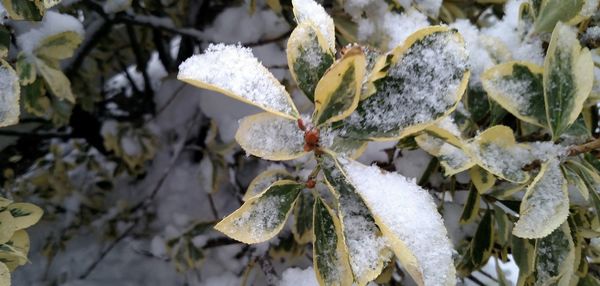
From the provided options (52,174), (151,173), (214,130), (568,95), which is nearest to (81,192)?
(52,174)

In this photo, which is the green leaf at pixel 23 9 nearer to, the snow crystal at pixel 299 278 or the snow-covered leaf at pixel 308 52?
the snow-covered leaf at pixel 308 52

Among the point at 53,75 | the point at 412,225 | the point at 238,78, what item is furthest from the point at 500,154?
the point at 53,75

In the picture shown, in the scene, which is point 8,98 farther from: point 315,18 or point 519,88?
point 519,88

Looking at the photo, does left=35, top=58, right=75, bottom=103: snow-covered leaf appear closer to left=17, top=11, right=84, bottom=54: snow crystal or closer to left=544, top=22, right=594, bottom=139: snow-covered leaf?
left=17, top=11, right=84, bottom=54: snow crystal

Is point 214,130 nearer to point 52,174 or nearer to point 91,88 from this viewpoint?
point 91,88

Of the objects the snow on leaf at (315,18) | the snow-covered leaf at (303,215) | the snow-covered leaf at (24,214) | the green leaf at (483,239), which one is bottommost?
the snow-covered leaf at (303,215)

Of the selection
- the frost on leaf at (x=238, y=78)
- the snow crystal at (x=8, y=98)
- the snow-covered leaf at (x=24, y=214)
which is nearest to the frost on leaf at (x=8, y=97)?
the snow crystal at (x=8, y=98)

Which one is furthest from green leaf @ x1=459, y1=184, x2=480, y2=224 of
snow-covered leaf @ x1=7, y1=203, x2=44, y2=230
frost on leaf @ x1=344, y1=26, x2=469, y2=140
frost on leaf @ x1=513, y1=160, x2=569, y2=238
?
snow-covered leaf @ x1=7, y1=203, x2=44, y2=230
